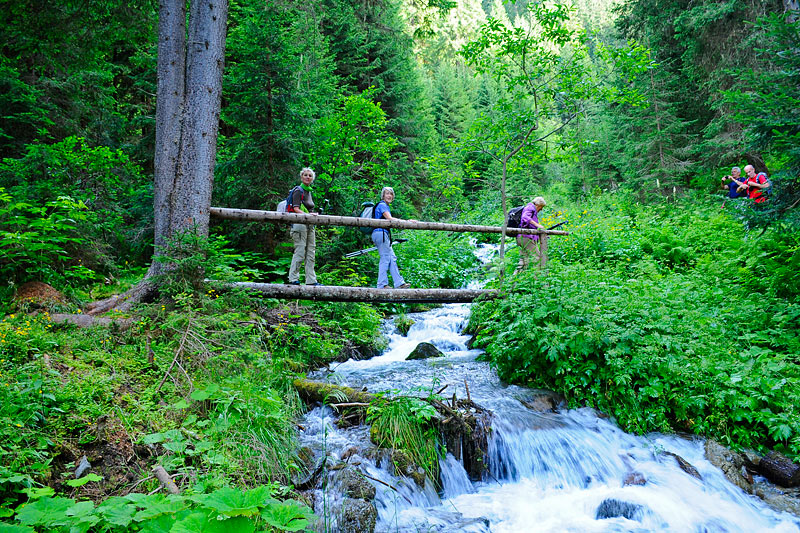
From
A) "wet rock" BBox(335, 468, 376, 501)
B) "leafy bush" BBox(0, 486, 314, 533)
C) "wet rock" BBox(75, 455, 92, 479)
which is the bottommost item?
"wet rock" BBox(335, 468, 376, 501)

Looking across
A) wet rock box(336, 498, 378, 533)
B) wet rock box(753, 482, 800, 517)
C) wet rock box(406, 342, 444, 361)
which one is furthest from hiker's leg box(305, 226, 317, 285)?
wet rock box(753, 482, 800, 517)

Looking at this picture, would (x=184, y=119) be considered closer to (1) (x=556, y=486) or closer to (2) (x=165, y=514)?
(2) (x=165, y=514)

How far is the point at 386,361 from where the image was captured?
28.4 ft

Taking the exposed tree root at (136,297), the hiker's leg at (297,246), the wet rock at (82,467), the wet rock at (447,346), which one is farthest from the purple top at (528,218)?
the wet rock at (82,467)

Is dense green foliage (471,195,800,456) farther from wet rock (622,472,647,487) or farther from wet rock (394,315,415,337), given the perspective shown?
wet rock (394,315,415,337)

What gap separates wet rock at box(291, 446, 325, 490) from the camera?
424 centimetres

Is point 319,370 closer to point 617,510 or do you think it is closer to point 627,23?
point 617,510

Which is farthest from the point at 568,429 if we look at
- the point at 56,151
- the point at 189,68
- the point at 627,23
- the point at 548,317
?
the point at 627,23

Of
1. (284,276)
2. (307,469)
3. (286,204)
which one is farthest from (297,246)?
(307,469)

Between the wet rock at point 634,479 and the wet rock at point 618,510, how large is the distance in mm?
404

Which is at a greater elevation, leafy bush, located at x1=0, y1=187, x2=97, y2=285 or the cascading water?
leafy bush, located at x1=0, y1=187, x2=97, y2=285

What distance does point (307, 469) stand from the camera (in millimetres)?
4465

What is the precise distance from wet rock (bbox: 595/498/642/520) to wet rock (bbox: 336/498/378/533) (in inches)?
94.8

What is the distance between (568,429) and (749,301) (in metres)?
4.13
